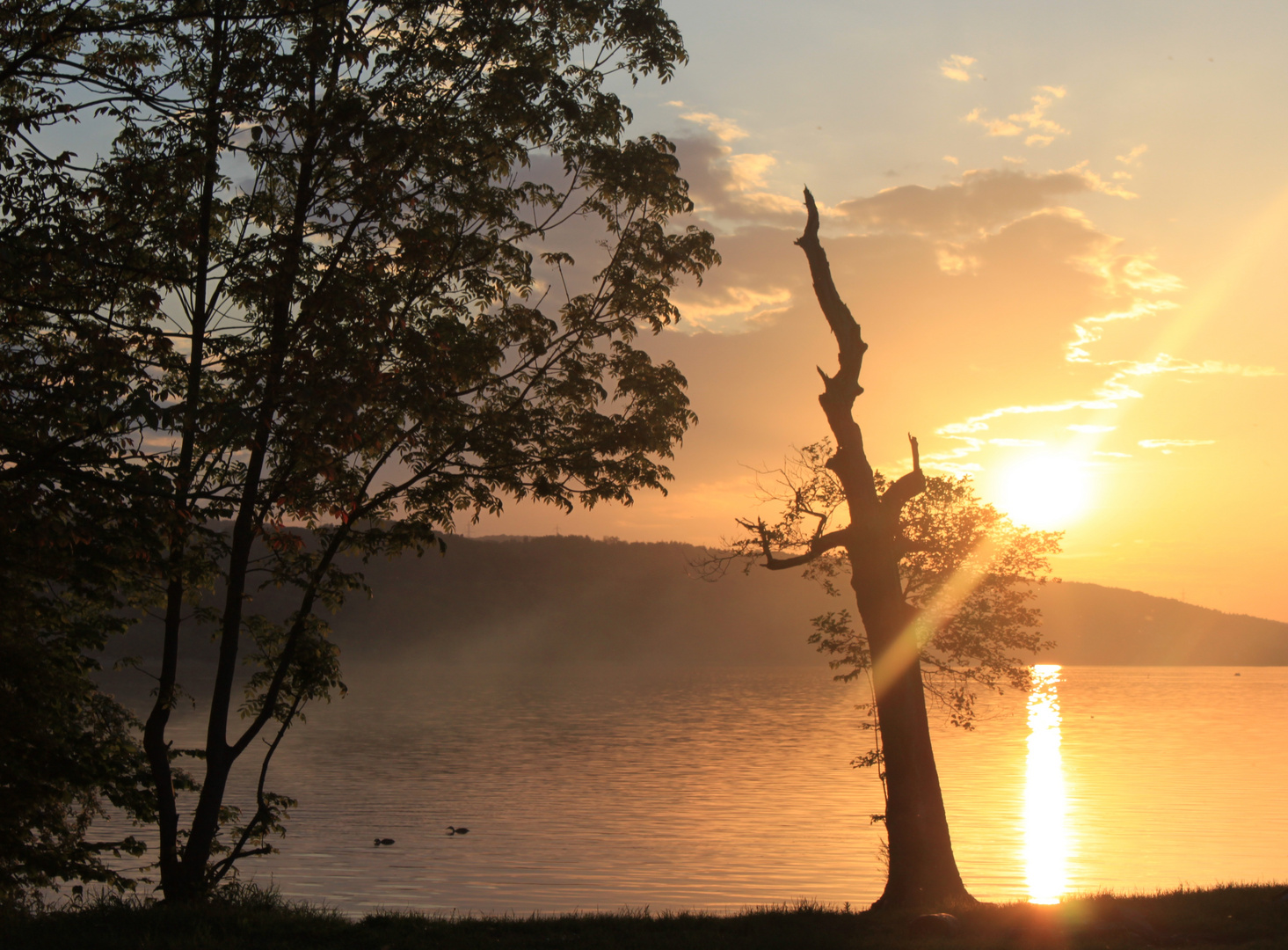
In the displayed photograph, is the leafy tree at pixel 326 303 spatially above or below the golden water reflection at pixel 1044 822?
above

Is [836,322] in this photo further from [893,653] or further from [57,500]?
[57,500]

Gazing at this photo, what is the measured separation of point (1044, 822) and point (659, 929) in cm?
4698

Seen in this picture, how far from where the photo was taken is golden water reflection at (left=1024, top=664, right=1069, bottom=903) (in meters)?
35.4

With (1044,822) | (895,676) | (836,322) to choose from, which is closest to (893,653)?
(895,676)

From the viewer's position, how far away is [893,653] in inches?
683

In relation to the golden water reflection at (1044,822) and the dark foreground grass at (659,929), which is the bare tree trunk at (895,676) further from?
the golden water reflection at (1044,822)

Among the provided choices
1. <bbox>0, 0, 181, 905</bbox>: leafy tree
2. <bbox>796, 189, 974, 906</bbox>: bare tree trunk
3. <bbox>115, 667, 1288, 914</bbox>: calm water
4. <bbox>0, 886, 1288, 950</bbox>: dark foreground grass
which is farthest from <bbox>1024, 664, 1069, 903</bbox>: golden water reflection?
<bbox>0, 0, 181, 905</bbox>: leafy tree

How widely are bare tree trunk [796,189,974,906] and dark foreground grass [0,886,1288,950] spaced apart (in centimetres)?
241

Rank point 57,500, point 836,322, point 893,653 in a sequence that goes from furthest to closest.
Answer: point 836,322 → point 893,653 → point 57,500

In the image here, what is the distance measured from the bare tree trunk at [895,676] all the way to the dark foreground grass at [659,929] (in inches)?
94.8

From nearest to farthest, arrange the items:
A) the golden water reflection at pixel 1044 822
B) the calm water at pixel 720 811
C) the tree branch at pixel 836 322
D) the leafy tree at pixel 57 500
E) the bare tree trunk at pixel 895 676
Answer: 1. the leafy tree at pixel 57 500
2. the bare tree trunk at pixel 895 676
3. the tree branch at pixel 836 322
4. the golden water reflection at pixel 1044 822
5. the calm water at pixel 720 811

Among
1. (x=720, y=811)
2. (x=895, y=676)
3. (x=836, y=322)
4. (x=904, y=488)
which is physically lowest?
(x=720, y=811)

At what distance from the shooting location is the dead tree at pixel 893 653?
17000 millimetres

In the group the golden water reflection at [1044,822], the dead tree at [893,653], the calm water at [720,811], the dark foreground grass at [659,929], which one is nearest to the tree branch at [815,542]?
the dead tree at [893,653]
